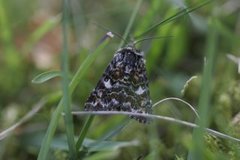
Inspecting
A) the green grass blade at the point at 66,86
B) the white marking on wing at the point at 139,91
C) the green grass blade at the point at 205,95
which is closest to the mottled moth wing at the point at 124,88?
the white marking on wing at the point at 139,91

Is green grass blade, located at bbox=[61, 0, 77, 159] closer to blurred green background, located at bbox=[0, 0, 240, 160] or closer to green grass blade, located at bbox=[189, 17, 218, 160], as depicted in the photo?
blurred green background, located at bbox=[0, 0, 240, 160]

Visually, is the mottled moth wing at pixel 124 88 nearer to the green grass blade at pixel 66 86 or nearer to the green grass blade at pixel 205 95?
the green grass blade at pixel 66 86

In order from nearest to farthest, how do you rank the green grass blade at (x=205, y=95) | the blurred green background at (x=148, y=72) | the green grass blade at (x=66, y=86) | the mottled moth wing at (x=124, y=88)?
the green grass blade at (x=205, y=95)
the green grass blade at (x=66, y=86)
the mottled moth wing at (x=124, y=88)
the blurred green background at (x=148, y=72)

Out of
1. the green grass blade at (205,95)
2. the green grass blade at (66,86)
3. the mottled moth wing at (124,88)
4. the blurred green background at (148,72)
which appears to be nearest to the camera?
the green grass blade at (205,95)

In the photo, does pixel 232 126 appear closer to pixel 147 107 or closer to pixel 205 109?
pixel 147 107

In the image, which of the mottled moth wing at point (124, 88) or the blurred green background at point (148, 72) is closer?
the mottled moth wing at point (124, 88)

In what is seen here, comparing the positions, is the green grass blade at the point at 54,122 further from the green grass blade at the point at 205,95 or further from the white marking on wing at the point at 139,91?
the green grass blade at the point at 205,95

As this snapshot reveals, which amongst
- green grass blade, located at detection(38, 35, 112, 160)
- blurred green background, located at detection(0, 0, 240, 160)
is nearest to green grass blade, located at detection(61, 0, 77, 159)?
green grass blade, located at detection(38, 35, 112, 160)

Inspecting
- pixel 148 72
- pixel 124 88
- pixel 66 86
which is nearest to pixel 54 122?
pixel 66 86
